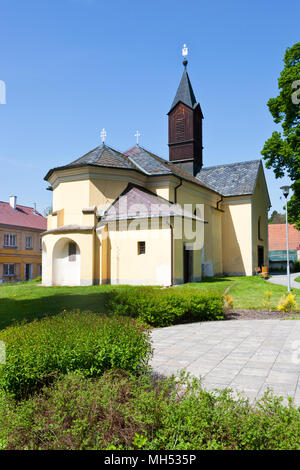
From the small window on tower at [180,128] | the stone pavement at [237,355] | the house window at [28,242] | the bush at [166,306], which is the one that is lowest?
the stone pavement at [237,355]

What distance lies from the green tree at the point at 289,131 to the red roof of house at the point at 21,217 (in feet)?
97.8

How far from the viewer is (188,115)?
1329 inches

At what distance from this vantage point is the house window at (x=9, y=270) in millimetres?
39734

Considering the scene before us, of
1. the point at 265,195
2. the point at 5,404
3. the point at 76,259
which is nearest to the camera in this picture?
the point at 5,404

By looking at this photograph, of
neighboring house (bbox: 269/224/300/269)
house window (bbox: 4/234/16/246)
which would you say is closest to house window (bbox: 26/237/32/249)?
house window (bbox: 4/234/16/246)

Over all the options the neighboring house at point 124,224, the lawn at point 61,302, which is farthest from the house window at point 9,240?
the lawn at point 61,302

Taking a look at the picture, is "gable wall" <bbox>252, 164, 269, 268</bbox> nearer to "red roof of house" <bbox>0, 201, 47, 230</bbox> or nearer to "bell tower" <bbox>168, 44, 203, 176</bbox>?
"bell tower" <bbox>168, 44, 203, 176</bbox>

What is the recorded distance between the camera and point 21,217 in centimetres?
4409

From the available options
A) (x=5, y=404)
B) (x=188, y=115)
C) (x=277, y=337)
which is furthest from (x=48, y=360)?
(x=188, y=115)

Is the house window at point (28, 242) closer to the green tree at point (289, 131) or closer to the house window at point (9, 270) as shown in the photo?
the house window at point (9, 270)

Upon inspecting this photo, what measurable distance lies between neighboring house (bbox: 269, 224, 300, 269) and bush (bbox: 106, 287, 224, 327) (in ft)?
121
